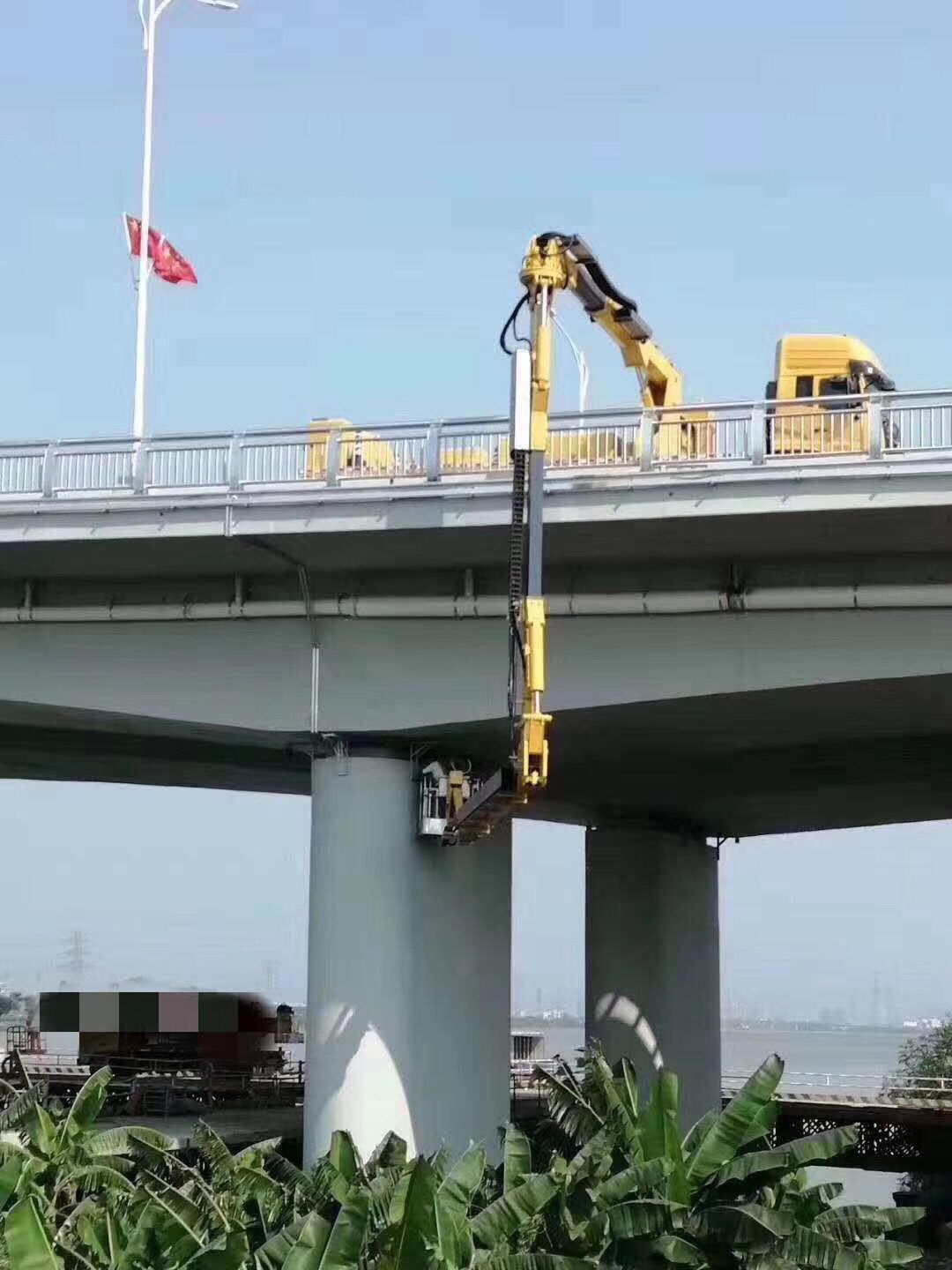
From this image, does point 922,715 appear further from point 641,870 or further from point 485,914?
point 641,870

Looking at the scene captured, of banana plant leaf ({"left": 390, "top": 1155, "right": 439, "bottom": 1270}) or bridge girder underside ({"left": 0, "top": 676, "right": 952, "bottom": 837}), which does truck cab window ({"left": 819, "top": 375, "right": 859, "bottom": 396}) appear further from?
banana plant leaf ({"left": 390, "top": 1155, "right": 439, "bottom": 1270})

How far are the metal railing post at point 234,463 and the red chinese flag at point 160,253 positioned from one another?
1095cm

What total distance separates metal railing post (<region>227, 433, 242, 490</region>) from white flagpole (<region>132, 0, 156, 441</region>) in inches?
201

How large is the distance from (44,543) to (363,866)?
6.88 m

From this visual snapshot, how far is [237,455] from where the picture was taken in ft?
95.3

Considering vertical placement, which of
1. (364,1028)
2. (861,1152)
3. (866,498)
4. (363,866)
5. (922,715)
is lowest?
(861,1152)

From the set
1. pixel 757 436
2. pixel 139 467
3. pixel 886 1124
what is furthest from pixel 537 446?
pixel 886 1124

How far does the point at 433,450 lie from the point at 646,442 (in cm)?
314

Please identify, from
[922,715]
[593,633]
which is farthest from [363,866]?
[922,715]

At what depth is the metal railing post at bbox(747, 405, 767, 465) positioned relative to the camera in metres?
26.2

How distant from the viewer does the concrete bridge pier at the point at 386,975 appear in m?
29.2

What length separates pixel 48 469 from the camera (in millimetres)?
29672

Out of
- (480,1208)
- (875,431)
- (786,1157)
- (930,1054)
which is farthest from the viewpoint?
(930,1054)

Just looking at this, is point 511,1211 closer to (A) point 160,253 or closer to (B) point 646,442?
(B) point 646,442
